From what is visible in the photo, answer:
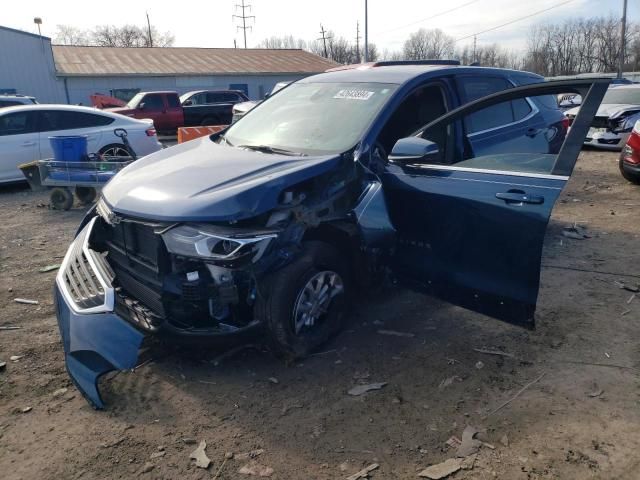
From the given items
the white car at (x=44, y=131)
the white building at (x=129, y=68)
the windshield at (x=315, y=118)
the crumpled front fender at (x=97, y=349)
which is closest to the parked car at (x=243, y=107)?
the windshield at (x=315, y=118)

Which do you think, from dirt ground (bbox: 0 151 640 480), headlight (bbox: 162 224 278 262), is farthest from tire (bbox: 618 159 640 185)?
headlight (bbox: 162 224 278 262)

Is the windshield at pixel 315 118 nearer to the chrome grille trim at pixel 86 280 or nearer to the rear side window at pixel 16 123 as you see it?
the chrome grille trim at pixel 86 280

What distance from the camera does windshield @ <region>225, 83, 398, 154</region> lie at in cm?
379

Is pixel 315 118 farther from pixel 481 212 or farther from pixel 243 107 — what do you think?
pixel 243 107

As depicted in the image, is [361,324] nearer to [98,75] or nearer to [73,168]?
[73,168]

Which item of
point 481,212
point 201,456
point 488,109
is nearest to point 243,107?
point 488,109

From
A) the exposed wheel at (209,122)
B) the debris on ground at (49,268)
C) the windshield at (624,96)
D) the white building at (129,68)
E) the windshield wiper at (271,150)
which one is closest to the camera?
the windshield wiper at (271,150)

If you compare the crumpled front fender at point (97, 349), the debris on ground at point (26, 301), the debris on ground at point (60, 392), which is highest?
the crumpled front fender at point (97, 349)

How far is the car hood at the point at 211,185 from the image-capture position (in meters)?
2.94

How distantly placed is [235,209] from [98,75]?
29891mm

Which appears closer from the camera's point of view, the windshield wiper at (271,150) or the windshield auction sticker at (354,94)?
the windshield wiper at (271,150)

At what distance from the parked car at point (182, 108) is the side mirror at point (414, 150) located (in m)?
16.0

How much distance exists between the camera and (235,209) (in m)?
2.93

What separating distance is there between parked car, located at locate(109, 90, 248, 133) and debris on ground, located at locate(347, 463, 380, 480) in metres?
17.3
